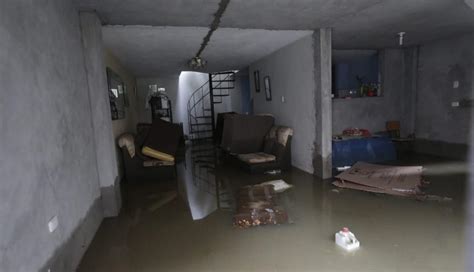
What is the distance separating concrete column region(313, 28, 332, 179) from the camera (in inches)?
158

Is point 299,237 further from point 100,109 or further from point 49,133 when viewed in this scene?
point 100,109

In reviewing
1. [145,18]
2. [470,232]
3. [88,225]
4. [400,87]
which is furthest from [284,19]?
[400,87]

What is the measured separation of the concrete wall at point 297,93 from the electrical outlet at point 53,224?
3726mm

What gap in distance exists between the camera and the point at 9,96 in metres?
1.41

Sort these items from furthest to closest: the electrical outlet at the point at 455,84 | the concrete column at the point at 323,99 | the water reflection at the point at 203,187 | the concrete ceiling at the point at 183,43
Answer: the electrical outlet at the point at 455,84, the concrete column at the point at 323,99, the concrete ceiling at the point at 183,43, the water reflection at the point at 203,187

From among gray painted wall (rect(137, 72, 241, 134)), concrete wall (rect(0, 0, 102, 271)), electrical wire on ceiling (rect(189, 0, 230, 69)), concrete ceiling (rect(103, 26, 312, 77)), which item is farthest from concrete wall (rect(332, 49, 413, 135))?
concrete wall (rect(0, 0, 102, 271))

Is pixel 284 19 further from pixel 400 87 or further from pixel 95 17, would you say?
pixel 400 87

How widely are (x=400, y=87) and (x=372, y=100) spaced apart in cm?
81

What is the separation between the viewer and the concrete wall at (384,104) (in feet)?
18.9

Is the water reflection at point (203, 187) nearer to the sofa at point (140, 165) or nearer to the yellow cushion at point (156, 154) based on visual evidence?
the sofa at point (140, 165)

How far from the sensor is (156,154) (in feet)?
14.7

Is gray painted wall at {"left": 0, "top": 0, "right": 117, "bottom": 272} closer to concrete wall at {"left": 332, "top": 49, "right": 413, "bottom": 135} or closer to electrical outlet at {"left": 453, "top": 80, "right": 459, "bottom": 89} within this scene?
concrete wall at {"left": 332, "top": 49, "right": 413, "bottom": 135}

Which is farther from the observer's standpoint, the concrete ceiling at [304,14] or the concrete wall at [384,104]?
the concrete wall at [384,104]

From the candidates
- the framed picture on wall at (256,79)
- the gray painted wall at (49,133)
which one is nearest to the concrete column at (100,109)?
the gray painted wall at (49,133)
